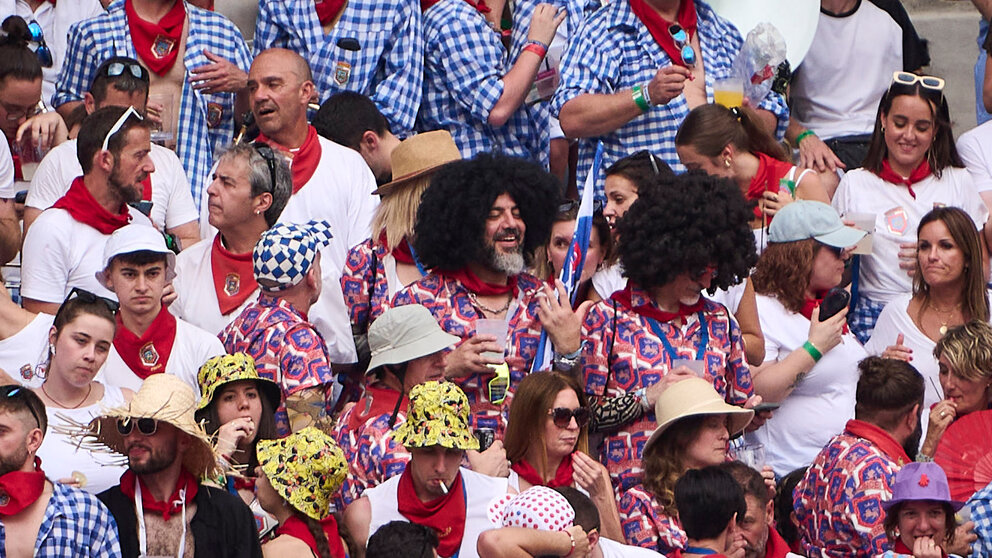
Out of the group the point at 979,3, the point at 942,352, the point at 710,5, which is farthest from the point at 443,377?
the point at 979,3

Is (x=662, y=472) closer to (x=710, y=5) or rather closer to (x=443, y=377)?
(x=443, y=377)

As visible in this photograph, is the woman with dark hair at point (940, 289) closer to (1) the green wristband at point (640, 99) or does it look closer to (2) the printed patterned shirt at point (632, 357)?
(1) the green wristband at point (640, 99)

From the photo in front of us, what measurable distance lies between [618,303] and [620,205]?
1.37 metres

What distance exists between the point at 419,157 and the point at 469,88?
1.68 meters

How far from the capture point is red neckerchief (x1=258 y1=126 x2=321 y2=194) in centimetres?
923

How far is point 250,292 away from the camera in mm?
8391

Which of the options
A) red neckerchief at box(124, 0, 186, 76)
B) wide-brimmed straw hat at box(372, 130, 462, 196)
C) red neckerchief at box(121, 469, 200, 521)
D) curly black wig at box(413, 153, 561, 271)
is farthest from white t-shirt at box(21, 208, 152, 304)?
red neckerchief at box(121, 469, 200, 521)

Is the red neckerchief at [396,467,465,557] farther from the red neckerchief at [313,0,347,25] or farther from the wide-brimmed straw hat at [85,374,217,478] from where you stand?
the red neckerchief at [313,0,347,25]

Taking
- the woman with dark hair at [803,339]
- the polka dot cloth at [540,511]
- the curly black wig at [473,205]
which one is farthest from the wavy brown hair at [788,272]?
the polka dot cloth at [540,511]

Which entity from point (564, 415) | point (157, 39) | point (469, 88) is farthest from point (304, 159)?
point (564, 415)

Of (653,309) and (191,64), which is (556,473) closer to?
(653,309)

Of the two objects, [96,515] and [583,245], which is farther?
[583,245]

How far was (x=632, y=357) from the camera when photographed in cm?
766

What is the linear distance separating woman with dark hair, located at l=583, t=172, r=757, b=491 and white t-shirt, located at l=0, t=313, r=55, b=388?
234cm
